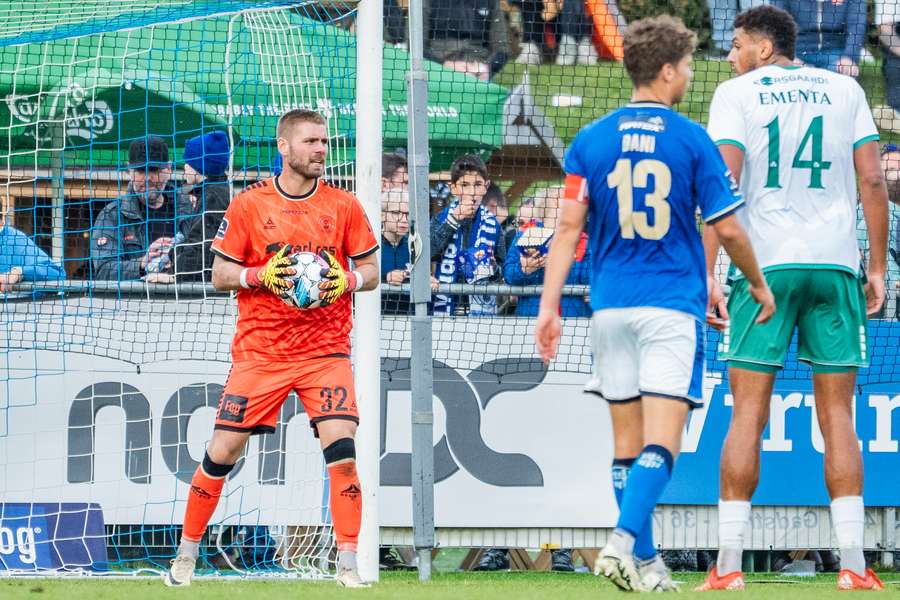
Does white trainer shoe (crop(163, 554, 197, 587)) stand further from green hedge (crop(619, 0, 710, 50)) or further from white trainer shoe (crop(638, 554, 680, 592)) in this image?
green hedge (crop(619, 0, 710, 50))

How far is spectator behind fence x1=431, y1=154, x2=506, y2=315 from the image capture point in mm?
8938

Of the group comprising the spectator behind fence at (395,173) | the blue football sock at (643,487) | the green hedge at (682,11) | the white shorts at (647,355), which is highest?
the green hedge at (682,11)

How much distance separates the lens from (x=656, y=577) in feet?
17.4

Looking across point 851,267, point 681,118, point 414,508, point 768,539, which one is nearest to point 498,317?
point 414,508

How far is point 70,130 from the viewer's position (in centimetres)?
948

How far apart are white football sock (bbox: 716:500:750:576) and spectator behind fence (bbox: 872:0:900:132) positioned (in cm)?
530

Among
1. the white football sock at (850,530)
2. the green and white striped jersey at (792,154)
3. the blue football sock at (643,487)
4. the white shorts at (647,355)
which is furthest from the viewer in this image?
the green and white striped jersey at (792,154)

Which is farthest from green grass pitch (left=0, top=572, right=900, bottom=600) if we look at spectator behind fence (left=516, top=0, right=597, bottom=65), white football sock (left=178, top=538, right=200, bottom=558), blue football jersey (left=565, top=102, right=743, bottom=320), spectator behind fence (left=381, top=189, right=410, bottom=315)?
spectator behind fence (left=516, top=0, right=597, bottom=65)

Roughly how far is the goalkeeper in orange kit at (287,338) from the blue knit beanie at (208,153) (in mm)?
1705

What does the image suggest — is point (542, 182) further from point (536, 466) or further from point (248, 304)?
Answer: point (248, 304)

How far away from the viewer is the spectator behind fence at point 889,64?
10727 millimetres

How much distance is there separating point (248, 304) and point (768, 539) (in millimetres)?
3744

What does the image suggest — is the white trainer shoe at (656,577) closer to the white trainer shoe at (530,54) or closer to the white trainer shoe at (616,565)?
the white trainer shoe at (616,565)

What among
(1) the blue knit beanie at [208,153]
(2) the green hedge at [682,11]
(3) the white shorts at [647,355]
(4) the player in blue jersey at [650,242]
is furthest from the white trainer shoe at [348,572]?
(2) the green hedge at [682,11]
